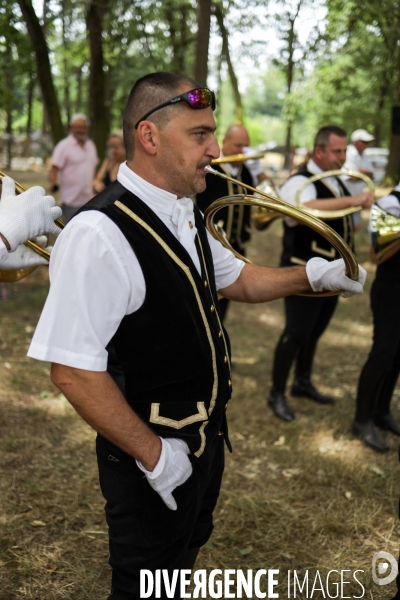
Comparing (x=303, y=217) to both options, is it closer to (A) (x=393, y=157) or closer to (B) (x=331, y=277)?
(B) (x=331, y=277)

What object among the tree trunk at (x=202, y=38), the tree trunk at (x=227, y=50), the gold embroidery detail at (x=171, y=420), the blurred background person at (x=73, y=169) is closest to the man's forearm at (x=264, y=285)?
the gold embroidery detail at (x=171, y=420)

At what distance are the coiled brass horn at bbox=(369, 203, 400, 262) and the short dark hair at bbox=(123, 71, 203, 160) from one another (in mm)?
2045

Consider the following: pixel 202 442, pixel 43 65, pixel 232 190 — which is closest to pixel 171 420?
pixel 202 442

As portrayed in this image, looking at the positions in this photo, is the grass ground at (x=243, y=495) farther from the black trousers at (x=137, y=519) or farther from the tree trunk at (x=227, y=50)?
the tree trunk at (x=227, y=50)

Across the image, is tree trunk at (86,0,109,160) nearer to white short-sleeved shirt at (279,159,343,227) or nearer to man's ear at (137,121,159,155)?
white short-sleeved shirt at (279,159,343,227)

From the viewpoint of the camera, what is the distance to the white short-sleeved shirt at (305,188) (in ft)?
13.8

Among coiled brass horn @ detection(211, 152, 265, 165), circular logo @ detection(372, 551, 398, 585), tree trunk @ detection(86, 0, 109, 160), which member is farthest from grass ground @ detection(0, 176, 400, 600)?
tree trunk @ detection(86, 0, 109, 160)

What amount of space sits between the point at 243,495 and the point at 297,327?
140cm

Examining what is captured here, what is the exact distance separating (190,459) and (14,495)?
73.3 inches

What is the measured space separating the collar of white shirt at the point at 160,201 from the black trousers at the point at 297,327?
2.54 m

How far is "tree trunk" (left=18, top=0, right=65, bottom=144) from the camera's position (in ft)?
26.4

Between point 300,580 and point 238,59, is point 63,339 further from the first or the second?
point 238,59

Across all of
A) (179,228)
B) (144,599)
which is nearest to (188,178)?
(179,228)

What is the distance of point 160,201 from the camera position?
183cm
